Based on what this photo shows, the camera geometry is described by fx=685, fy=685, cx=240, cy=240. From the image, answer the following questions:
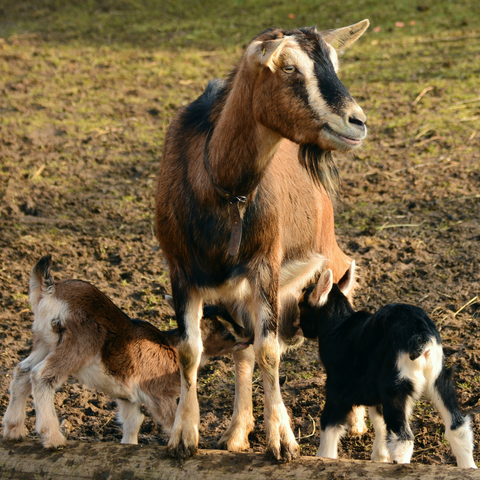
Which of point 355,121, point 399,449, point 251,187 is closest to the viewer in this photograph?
point 355,121

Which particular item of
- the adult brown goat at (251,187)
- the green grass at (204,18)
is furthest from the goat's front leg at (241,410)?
the green grass at (204,18)

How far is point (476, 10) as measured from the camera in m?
12.4

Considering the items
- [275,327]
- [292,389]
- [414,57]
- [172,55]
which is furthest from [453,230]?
[172,55]

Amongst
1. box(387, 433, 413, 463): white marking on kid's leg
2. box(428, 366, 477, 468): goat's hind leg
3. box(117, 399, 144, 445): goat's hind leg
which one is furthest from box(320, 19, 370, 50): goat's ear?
box(117, 399, 144, 445): goat's hind leg

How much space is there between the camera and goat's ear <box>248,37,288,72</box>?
329 centimetres

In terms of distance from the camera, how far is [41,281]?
424 centimetres

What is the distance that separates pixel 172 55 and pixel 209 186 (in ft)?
27.1

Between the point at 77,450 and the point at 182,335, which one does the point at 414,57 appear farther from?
the point at 77,450

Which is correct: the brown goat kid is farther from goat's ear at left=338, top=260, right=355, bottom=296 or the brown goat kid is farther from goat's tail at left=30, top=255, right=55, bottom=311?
goat's ear at left=338, top=260, right=355, bottom=296

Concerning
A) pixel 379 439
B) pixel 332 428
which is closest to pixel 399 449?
pixel 332 428

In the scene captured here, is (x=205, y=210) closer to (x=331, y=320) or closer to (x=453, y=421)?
(x=331, y=320)

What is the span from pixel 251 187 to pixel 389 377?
4.08 feet

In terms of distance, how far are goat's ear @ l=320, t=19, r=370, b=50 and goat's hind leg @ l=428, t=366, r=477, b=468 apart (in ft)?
6.26

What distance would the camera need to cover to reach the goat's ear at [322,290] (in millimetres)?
4449
